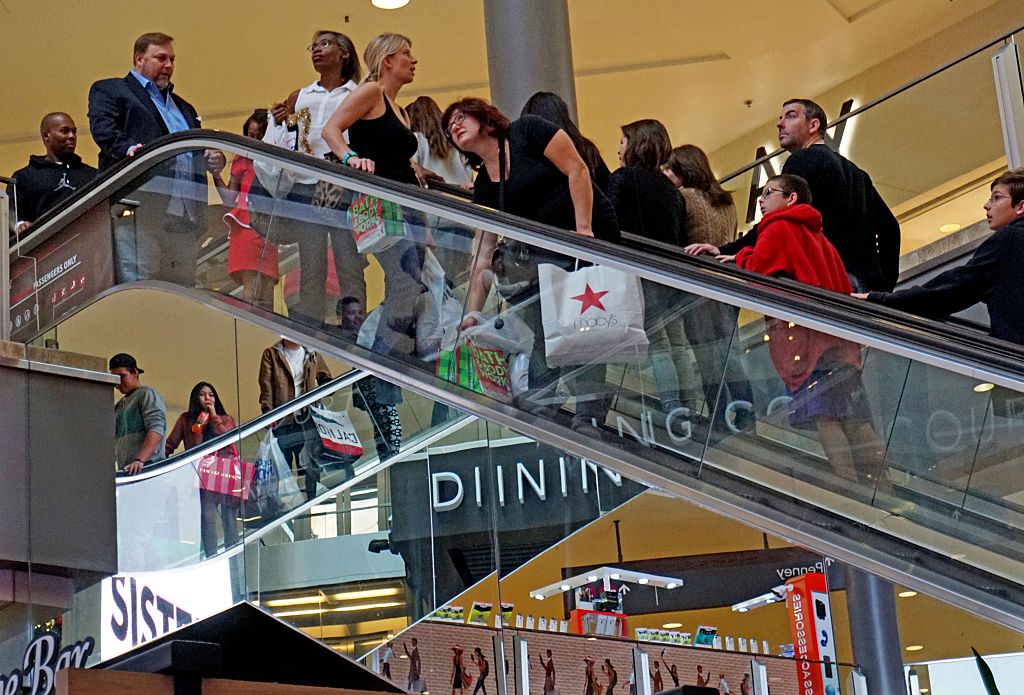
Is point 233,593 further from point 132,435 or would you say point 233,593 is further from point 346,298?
point 346,298

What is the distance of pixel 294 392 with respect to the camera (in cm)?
689

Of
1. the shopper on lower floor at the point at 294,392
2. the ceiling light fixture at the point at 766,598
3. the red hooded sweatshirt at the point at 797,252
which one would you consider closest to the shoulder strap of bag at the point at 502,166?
the red hooded sweatshirt at the point at 797,252

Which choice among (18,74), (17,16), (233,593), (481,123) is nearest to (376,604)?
(233,593)

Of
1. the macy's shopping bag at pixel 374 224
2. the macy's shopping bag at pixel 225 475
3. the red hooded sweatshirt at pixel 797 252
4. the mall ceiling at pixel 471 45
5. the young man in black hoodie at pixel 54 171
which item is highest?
the mall ceiling at pixel 471 45

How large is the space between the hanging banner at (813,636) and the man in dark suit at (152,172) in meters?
6.92

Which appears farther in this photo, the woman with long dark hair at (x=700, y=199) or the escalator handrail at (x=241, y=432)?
the woman with long dark hair at (x=700, y=199)

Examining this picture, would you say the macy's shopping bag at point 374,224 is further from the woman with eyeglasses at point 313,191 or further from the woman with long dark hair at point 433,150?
the woman with long dark hair at point 433,150

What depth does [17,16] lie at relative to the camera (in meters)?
13.4

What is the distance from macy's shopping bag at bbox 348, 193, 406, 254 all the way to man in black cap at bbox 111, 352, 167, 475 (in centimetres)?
120

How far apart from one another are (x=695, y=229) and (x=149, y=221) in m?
2.99

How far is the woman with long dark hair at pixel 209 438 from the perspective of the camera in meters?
6.19

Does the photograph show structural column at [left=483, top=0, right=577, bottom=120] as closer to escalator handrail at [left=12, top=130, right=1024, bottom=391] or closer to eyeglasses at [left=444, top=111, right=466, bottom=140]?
escalator handrail at [left=12, top=130, right=1024, bottom=391]

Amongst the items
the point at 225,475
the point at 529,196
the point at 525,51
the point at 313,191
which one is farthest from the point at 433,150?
the point at 525,51

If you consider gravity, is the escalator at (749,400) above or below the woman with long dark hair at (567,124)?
below
